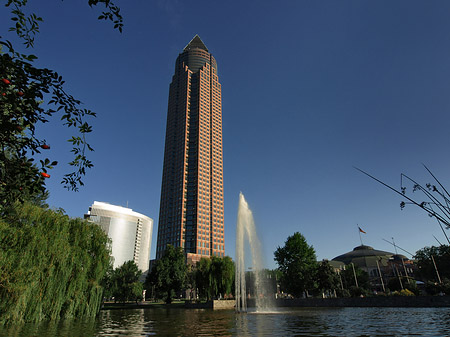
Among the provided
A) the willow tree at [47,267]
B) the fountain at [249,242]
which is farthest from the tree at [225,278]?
the willow tree at [47,267]

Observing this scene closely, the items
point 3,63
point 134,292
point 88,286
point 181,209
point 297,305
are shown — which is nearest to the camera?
point 3,63

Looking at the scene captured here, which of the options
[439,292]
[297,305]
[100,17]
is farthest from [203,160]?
[100,17]

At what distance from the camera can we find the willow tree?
54.0ft

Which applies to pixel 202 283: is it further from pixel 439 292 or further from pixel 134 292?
pixel 439 292

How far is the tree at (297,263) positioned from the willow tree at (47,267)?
3528 centimetres

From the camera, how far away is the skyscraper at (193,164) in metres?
120

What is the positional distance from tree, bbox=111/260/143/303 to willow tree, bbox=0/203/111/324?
41.0 meters

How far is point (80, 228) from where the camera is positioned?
83.3 ft

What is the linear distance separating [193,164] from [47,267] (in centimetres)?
11363

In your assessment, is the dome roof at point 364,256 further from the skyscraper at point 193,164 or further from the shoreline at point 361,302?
the shoreline at point 361,302

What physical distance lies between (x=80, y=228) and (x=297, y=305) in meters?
35.5

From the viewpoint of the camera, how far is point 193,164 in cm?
13262

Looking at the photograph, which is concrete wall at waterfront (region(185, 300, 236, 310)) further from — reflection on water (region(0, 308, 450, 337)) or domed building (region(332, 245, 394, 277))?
domed building (region(332, 245, 394, 277))

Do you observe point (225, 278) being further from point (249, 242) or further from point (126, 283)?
point (126, 283)
